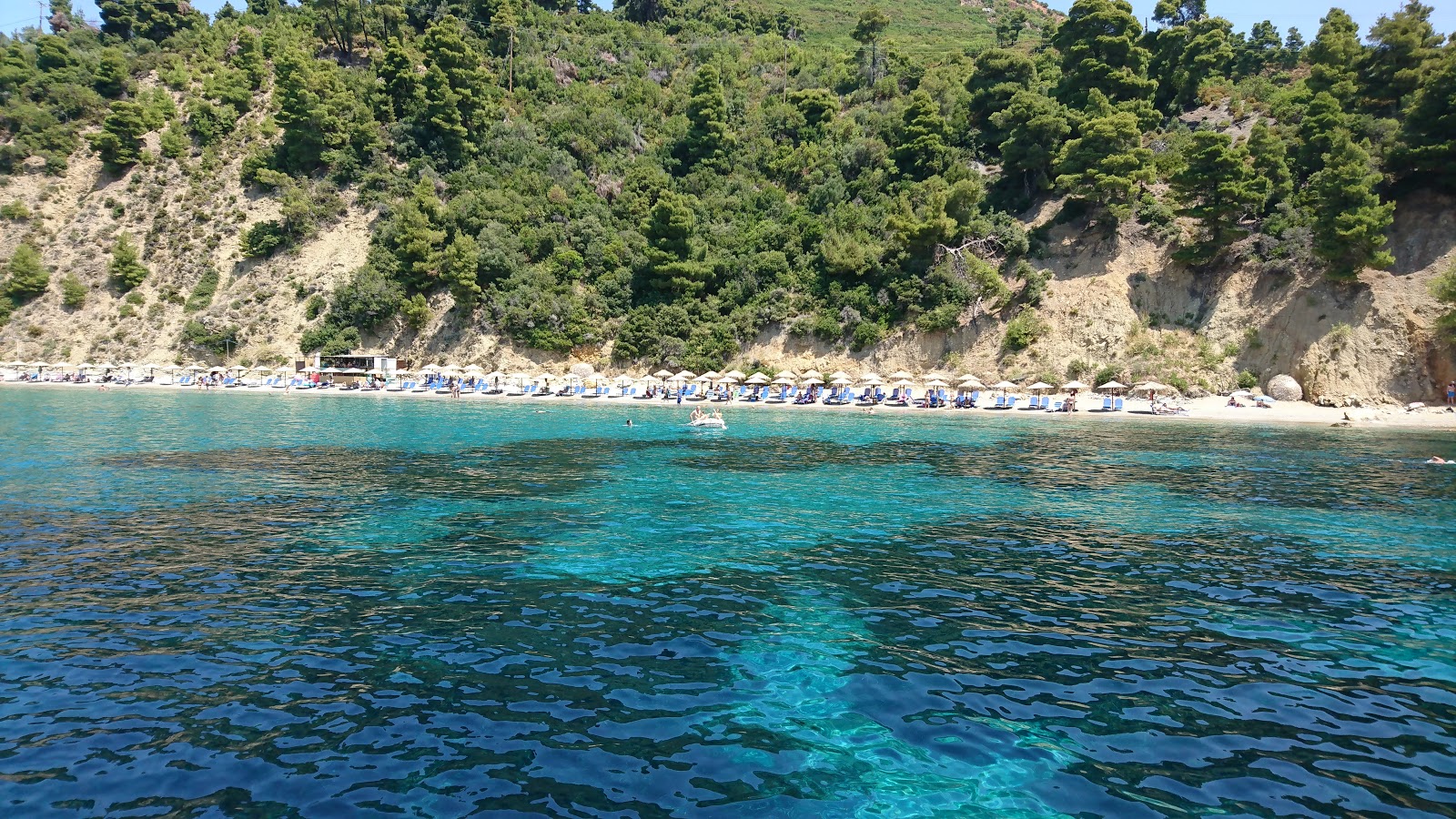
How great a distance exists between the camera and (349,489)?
17.9 meters

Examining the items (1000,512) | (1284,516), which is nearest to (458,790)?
(1000,512)

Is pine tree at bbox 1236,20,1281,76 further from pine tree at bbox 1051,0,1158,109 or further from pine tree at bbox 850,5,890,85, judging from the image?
pine tree at bbox 850,5,890,85

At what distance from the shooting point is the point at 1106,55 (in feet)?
176

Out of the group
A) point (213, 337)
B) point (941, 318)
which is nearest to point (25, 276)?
point (213, 337)

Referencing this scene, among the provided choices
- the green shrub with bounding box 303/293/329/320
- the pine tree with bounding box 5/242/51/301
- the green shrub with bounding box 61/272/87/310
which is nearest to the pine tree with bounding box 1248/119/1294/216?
the green shrub with bounding box 303/293/329/320

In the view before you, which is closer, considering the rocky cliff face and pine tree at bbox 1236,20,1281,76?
the rocky cliff face

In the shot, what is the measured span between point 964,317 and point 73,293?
64.8m

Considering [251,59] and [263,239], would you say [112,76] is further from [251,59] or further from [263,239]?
[263,239]

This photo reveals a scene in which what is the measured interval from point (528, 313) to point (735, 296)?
13813 millimetres

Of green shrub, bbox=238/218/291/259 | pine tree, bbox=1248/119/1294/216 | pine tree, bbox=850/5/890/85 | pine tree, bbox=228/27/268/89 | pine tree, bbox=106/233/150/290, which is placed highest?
pine tree, bbox=850/5/890/85

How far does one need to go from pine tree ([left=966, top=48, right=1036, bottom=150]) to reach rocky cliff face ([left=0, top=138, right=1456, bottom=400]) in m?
9.09

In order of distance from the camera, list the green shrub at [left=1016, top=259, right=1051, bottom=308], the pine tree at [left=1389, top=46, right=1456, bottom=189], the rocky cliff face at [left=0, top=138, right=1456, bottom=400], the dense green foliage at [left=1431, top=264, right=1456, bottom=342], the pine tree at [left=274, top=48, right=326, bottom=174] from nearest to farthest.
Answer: the dense green foliage at [left=1431, top=264, right=1456, bottom=342], the pine tree at [left=1389, top=46, right=1456, bottom=189], the rocky cliff face at [left=0, top=138, right=1456, bottom=400], the green shrub at [left=1016, top=259, right=1051, bottom=308], the pine tree at [left=274, top=48, right=326, bottom=174]

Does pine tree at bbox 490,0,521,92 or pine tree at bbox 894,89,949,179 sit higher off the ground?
pine tree at bbox 490,0,521,92

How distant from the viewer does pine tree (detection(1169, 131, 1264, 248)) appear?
136 feet
